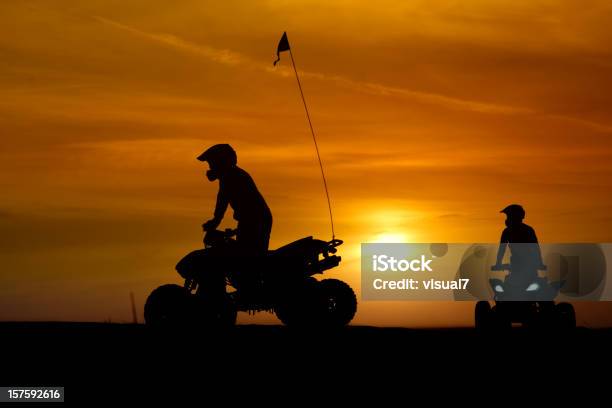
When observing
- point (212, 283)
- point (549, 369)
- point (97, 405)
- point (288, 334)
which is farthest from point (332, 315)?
point (97, 405)

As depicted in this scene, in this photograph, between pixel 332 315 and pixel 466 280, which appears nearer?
pixel 332 315

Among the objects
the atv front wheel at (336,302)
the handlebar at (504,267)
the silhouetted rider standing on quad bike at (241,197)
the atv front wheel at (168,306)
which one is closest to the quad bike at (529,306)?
the handlebar at (504,267)

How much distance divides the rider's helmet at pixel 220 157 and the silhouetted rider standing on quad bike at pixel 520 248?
6.13 m

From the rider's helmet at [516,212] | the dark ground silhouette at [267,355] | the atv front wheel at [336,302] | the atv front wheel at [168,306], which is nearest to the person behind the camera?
the dark ground silhouette at [267,355]

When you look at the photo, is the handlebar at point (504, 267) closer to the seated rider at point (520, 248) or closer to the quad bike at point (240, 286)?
the seated rider at point (520, 248)

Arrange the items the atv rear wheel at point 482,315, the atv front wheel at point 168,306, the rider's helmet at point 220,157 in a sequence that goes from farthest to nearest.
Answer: the atv rear wheel at point 482,315, the atv front wheel at point 168,306, the rider's helmet at point 220,157

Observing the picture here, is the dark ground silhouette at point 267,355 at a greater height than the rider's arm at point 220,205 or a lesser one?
lesser

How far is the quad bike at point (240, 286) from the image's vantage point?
19.3m

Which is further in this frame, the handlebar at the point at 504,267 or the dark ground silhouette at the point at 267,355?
the handlebar at the point at 504,267

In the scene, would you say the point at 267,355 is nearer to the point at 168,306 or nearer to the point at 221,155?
the point at 168,306

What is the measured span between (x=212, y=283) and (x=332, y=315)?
2.42 m

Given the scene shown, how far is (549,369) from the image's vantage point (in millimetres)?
15383

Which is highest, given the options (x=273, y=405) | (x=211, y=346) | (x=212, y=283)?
(x=212, y=283)

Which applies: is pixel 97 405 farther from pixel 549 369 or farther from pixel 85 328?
pixel 85 328
